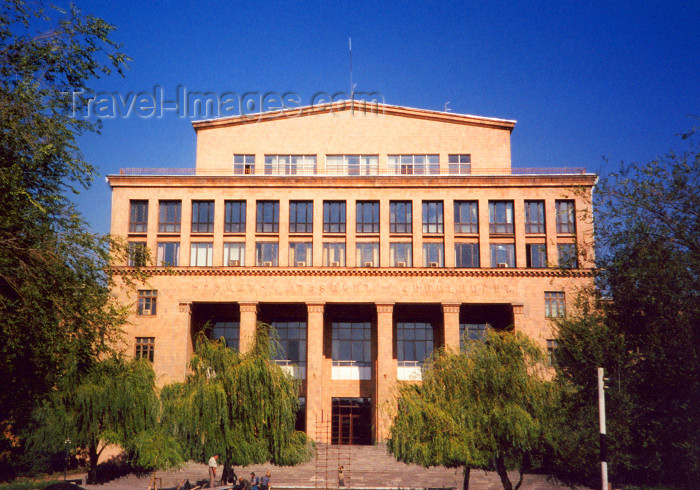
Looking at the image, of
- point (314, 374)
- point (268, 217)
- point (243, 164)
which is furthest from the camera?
point (243, 164)

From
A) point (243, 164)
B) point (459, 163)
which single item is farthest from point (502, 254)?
point (243, 164)

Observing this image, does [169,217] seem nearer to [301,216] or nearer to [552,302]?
[301,216]

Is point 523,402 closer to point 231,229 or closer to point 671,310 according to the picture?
point 671,310

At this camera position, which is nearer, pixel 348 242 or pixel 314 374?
pixel 314 374

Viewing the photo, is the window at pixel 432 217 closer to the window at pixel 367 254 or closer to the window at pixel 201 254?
the window at pixel 367 254

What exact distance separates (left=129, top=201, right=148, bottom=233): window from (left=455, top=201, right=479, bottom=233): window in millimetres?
24085

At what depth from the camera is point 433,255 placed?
170 ft

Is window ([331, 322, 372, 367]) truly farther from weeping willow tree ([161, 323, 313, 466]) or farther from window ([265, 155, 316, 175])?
weeping willow tree ([161, 323, 313, 466])

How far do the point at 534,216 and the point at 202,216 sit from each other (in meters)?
25.7

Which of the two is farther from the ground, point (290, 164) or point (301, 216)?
point (290, 164)

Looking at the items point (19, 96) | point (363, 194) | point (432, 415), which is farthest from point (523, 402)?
point (363, 194)

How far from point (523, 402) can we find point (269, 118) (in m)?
34.3

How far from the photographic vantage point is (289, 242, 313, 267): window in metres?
51.9

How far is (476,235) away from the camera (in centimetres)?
5197
